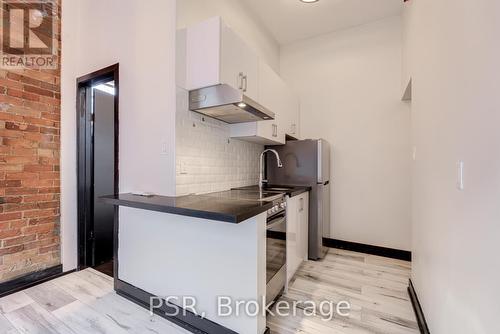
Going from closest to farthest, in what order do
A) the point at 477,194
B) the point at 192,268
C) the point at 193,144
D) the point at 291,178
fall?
1. the point at 477,194
2. the point at 192,268
3. the point at 193,144
4. the point at 291,178

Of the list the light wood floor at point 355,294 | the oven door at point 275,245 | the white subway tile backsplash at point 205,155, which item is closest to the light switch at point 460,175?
the oven door at point 275,245

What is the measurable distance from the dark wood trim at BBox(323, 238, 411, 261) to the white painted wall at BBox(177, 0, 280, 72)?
2.68 metres

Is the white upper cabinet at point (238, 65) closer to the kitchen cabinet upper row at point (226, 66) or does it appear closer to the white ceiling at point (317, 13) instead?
the kitchen cabinet upper row at point (226, 66)

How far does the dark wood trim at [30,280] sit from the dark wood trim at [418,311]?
3087 millimetres

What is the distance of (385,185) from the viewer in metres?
2.98

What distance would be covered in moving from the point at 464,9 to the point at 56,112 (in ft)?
10.1

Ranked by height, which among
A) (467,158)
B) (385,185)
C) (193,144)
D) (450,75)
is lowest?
(385,185)

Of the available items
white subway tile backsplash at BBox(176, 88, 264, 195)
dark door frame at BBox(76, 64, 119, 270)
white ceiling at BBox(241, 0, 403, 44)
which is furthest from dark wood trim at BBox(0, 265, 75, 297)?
white ceiling at BBox(241, 0, 403, 44)

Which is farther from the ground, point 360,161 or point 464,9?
point 464,9

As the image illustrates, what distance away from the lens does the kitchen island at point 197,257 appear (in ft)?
4.53

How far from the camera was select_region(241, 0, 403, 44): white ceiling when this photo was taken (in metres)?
2.74

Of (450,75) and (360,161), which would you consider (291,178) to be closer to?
(360,161)

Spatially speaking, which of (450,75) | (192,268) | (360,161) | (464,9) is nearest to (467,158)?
(450,75)

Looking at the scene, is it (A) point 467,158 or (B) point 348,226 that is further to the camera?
(B) point 348,226
